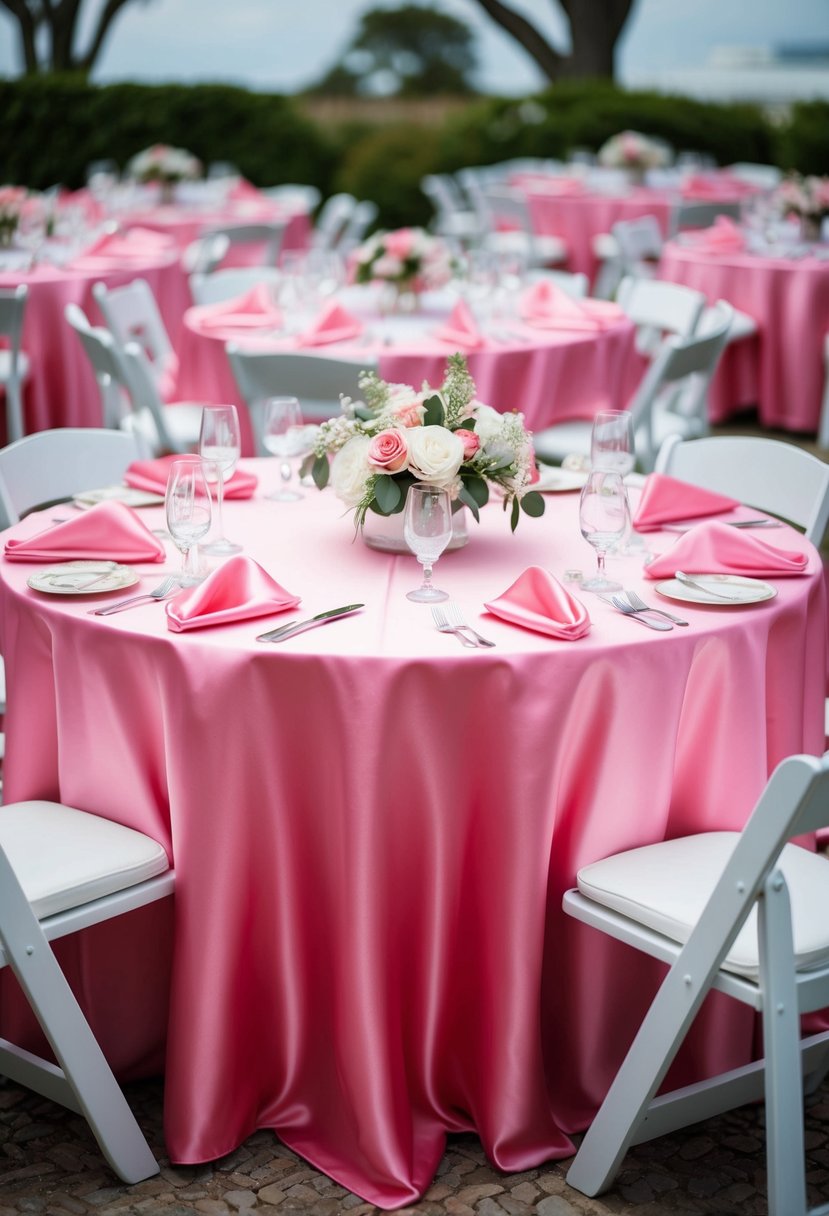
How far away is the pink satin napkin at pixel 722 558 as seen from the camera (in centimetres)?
272

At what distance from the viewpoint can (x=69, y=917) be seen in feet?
7.52

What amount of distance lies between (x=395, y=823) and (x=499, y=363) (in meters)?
2.85

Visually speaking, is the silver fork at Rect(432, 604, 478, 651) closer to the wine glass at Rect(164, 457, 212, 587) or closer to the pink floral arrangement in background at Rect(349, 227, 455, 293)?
the wine glass at Rect(164, 457, 212, 587)

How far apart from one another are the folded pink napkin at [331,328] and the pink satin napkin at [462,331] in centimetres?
31

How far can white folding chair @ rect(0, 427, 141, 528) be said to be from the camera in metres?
3.35

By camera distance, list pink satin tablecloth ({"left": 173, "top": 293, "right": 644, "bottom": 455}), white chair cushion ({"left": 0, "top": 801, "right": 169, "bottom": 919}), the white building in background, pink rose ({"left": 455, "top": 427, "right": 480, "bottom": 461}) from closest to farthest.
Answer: white chair cushion ({"left": 0, "top": 801, "right": 169, "bottom": 919})
pink rose ({"left": 455, "top": 427, "right": 480, "bottom": 461})
pink satin tablecloth ({"left": 173, "top": 293, "right": 644, "bottom": 455})
the white building in background

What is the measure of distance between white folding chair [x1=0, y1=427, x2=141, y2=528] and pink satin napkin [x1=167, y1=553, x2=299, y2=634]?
38.7 inches

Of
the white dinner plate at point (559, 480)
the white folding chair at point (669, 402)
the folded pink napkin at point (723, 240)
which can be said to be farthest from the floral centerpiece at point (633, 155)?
the white dinner plate at point (559, 480)

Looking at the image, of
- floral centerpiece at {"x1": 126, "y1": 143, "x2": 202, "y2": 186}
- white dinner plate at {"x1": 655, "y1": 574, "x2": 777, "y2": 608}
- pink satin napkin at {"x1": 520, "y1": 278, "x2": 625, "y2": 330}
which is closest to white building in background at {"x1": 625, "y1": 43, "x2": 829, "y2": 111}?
floral centerpiece at {"x1": 126, "y1": 143, "x2": 202, "y2": 186}

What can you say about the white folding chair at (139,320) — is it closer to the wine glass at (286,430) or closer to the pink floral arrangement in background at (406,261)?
the pink floral arrangement in background at (406,261)

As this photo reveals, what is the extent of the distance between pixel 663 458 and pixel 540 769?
4.88 feet

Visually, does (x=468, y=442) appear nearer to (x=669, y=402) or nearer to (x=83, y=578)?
(x=83, y=578)

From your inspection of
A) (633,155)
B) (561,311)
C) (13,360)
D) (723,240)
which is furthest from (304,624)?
(633,155)

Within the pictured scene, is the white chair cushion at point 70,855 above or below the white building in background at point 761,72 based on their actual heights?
below
